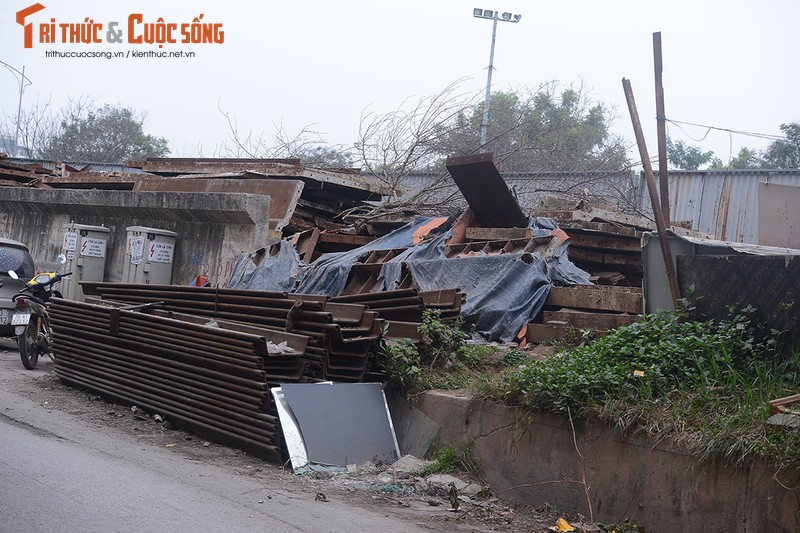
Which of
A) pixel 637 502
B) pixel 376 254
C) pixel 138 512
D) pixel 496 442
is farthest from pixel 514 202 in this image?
pixel 138 512

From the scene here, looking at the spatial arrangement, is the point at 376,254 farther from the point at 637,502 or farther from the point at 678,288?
the point at 637,502

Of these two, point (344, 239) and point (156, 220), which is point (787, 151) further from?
point (156, 220)

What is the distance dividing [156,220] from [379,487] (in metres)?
10.8

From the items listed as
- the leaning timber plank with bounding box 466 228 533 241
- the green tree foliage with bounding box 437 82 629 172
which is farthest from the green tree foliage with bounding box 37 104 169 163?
the leaning timber plank with bounding box 466 228 533 241

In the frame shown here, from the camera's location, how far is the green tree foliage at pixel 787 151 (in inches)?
1118

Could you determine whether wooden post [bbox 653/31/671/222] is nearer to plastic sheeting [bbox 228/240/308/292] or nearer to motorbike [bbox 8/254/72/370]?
plastic sheeting [bbox 228/240/308/292]

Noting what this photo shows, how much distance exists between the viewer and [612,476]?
227 inches

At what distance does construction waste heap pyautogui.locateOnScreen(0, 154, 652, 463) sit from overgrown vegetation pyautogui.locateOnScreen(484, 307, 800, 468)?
1999mm

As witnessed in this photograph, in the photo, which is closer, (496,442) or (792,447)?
(792,447)

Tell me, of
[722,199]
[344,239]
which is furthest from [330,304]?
[722,199]

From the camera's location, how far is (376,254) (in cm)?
1223

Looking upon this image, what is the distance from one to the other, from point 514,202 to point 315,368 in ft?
16.6

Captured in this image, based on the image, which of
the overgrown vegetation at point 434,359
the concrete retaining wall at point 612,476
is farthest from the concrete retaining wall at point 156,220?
the concrete retaining wall at point 612,476

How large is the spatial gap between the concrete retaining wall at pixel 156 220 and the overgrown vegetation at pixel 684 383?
328 inches
